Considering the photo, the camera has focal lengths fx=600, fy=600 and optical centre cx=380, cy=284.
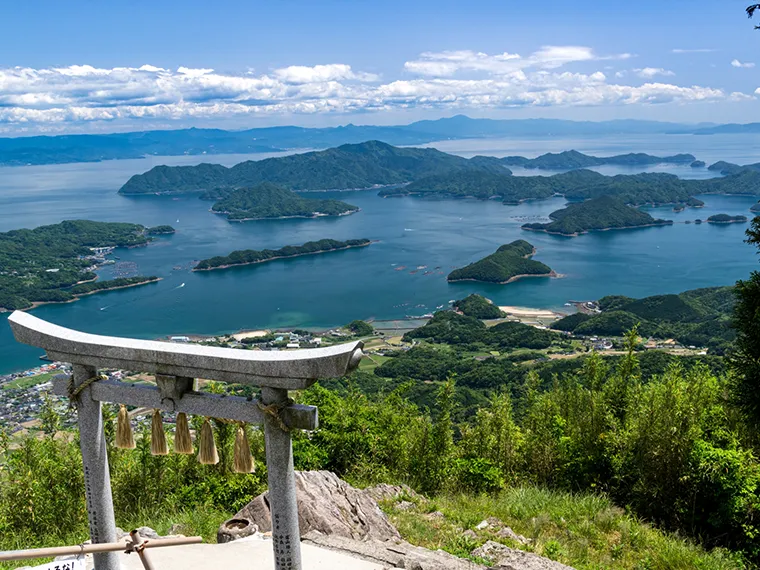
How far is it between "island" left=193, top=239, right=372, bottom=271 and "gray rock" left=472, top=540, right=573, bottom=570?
58472 mm

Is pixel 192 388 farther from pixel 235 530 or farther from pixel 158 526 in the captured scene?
pixel 158 526

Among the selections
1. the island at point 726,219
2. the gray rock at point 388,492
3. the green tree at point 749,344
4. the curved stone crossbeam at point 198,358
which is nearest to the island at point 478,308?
the gray rock at point 388,492

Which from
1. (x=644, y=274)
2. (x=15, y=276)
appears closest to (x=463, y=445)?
(x=644, y=274)

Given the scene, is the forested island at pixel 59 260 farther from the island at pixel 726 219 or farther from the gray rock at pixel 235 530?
the island at pixel 726 219

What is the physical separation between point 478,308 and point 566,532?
4118 centimetres

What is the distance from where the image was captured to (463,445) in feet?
32.2

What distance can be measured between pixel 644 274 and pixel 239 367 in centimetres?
6074

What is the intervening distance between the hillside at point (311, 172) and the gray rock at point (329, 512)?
124522 millimetres

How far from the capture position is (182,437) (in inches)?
155

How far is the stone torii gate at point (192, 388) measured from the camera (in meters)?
3.37

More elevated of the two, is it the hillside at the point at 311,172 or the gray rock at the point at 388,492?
the hillside at the point at 311,172

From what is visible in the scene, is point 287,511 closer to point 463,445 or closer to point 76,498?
point 76,498

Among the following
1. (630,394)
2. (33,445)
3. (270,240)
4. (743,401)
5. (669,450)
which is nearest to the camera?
(743,401)

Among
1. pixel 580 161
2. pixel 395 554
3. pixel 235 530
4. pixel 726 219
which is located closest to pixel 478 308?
pixel 235 530
